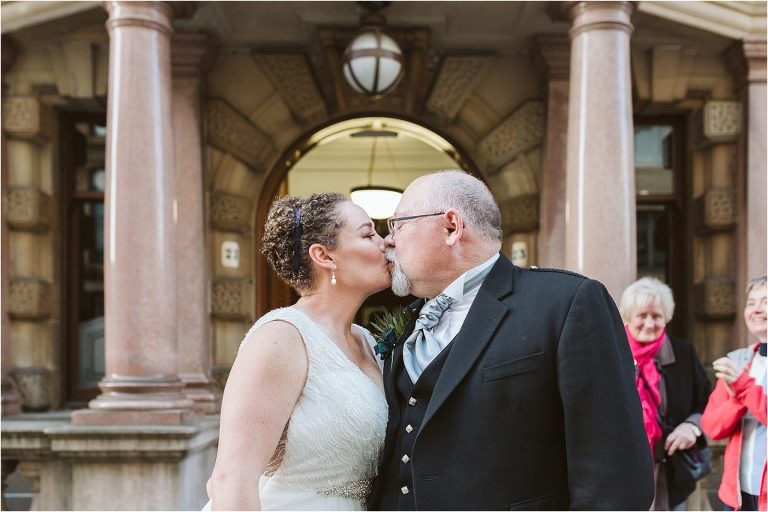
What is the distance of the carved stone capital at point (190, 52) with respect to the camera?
26.4ft

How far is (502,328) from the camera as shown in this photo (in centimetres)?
243

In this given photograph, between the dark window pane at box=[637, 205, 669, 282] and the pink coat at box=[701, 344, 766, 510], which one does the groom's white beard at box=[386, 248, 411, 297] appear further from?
the dark window pane at box=[637, 205, 669, 282]

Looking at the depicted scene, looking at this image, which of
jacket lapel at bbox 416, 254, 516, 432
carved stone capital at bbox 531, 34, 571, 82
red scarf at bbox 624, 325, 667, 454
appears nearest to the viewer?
jacket lapel at bbox 416, 254, 516, 432

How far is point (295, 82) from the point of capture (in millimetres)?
8758

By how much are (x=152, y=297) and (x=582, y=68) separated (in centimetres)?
350

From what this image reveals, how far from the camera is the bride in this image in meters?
2.53

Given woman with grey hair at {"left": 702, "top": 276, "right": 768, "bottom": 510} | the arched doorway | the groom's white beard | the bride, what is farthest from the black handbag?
the arched doorway

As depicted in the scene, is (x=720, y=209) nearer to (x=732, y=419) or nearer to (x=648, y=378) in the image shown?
(x=648, y=378)

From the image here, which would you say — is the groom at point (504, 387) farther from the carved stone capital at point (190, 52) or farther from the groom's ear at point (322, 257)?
the carved stone capital at point (190, 52)

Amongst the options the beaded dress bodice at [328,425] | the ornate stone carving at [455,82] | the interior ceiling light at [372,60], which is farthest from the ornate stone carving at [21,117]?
the beaded dress bodice at [328,425]

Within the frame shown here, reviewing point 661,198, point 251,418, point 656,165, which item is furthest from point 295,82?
point 251,418

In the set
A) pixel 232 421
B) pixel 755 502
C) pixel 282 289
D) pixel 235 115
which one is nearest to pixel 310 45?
pixel 235 115

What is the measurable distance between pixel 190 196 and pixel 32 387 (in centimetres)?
229

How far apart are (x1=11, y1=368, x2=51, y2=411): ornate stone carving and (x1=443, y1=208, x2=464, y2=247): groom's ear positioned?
675 centimetres
